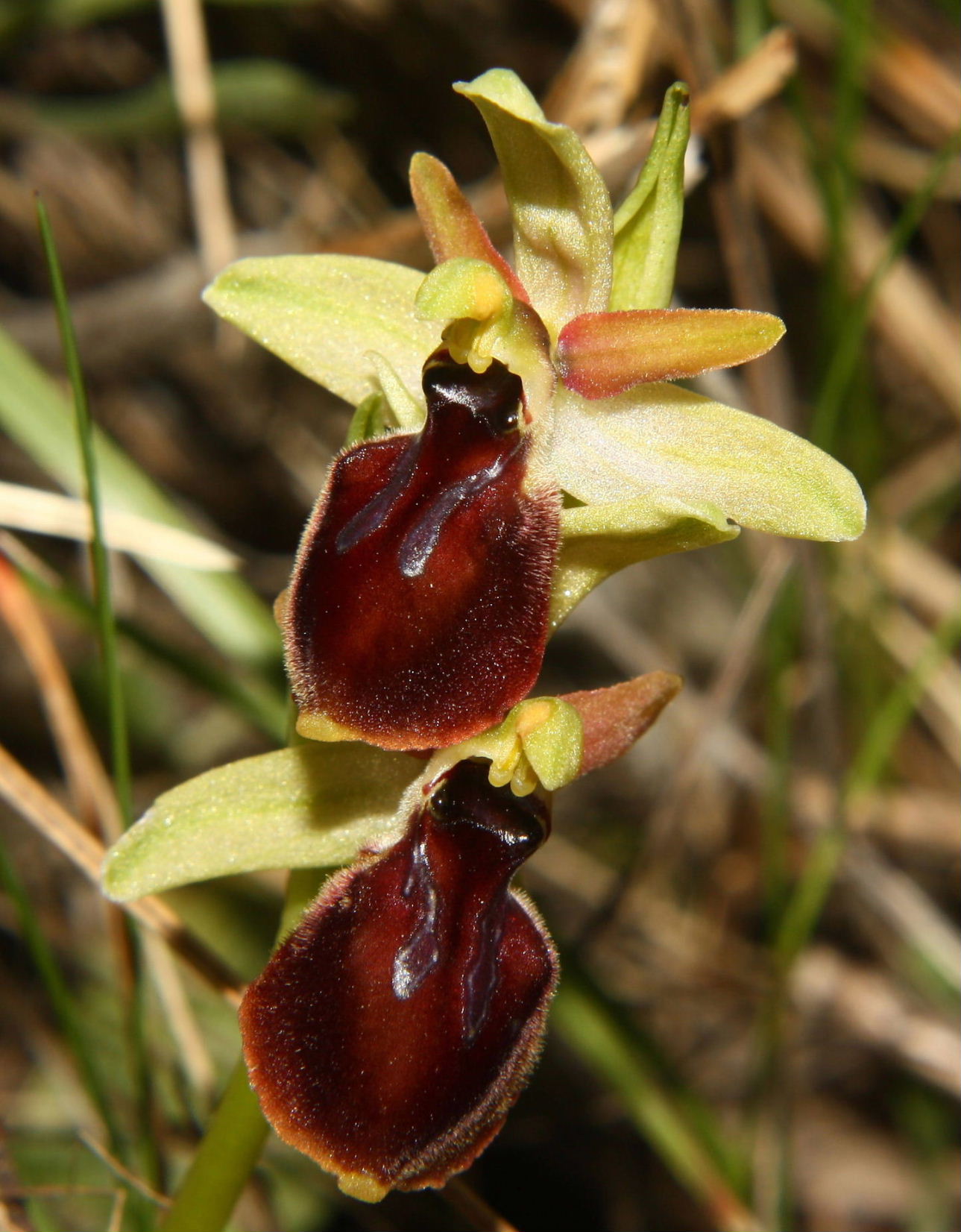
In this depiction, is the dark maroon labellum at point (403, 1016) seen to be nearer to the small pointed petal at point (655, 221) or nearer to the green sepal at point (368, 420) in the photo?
the green sepal at point (368, 420)

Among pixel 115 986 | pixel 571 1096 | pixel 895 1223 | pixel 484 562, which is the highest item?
pixel 484 562

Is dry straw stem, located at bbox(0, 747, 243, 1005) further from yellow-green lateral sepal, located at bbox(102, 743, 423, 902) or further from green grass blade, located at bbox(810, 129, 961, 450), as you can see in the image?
green grass blade, located at bbox(810, 129, 961, 450)

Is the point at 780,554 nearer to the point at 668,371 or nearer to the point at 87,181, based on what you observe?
the point at 668,371

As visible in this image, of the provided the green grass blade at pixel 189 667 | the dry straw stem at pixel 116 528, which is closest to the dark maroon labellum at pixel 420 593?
the green grass blade at pixel 189 667

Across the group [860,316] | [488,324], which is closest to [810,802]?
[860,316]

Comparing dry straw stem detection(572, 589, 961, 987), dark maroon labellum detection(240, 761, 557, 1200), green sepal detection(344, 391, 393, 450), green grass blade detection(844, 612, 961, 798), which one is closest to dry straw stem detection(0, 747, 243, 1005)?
dark maroon labellum detection(240, 761, 557, 1200)

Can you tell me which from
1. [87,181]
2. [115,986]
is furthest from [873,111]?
[115,986]
